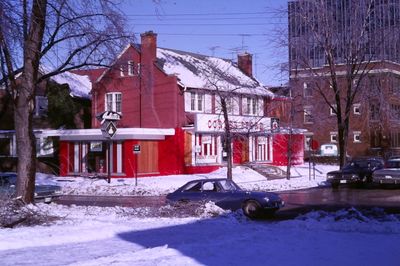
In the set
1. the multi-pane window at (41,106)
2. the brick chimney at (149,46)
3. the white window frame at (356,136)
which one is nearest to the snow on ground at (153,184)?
the multi-pane window at (41,106)

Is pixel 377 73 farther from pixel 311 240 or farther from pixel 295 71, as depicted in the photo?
pixel 311 240

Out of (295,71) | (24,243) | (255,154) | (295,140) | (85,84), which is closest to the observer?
(24,243)

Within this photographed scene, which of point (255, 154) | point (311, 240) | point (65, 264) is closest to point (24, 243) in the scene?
point (65, 264)

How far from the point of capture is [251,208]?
18.1 meters

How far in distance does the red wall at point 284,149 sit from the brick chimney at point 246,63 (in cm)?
694

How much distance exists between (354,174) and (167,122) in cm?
1501

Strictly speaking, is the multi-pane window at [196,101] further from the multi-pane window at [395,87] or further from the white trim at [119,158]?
the multi-pane window at [395,87]

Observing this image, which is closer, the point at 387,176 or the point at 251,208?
the point at 251,208

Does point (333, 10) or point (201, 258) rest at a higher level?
point (333, 10)

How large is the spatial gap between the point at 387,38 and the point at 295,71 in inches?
222

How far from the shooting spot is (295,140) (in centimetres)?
5212

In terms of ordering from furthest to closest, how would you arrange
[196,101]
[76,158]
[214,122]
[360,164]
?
1. [196,101]
2. [76,158]
3. [214,122]
4. [360,164]

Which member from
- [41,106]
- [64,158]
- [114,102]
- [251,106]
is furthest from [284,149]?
[41,106]

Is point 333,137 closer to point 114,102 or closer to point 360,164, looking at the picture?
point 114,102
